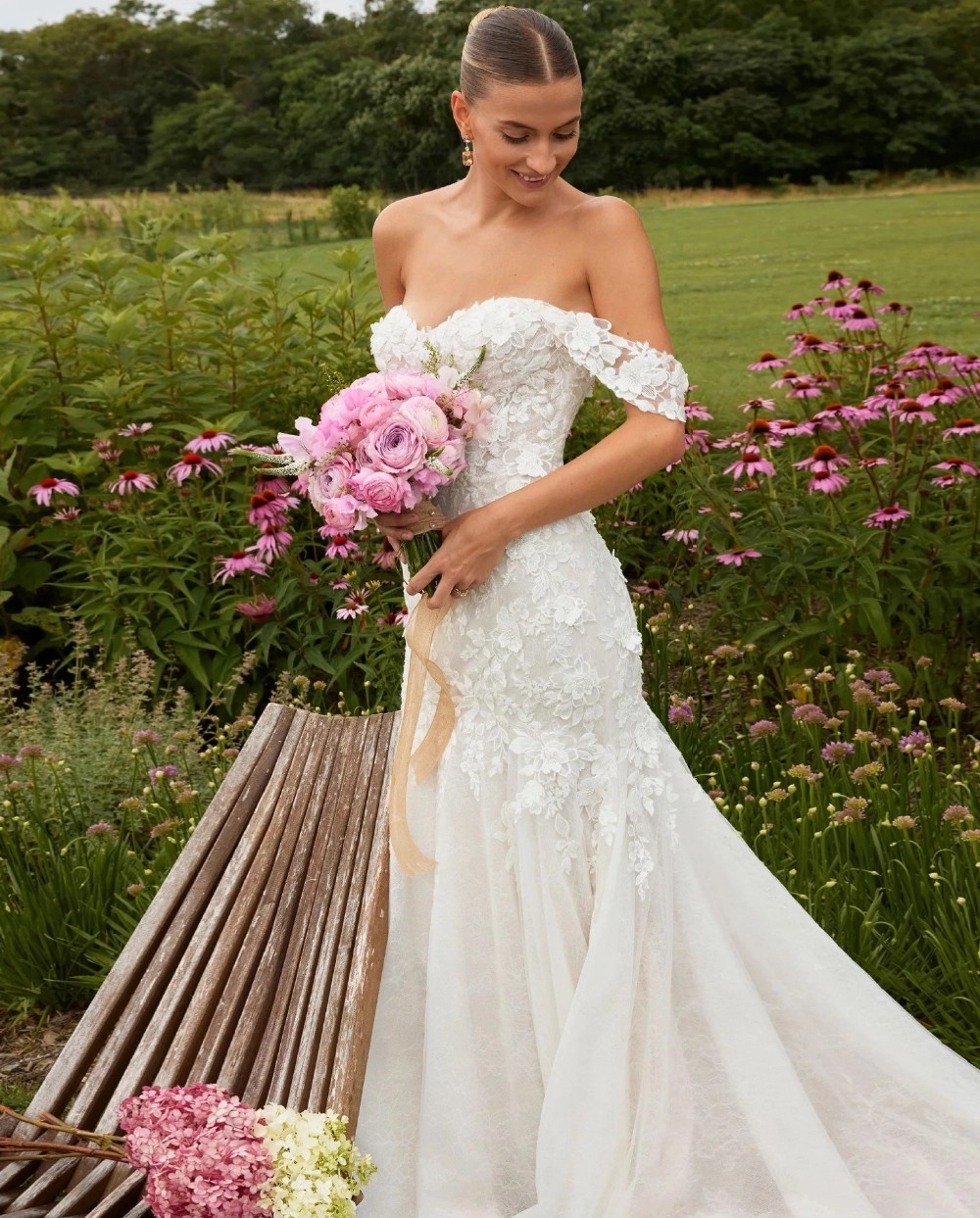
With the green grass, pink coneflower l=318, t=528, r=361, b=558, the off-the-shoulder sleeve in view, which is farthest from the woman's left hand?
the green grass

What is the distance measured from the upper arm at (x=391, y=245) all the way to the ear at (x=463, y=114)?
232 mm

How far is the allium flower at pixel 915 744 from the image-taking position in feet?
11.9

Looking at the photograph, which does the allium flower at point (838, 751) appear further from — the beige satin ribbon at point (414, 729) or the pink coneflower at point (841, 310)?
the pink coneflower at point (841, 310)

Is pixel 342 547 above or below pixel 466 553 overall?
below

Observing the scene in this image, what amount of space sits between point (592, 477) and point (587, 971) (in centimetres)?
93

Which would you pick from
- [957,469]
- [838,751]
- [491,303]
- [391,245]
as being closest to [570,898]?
[491,303]

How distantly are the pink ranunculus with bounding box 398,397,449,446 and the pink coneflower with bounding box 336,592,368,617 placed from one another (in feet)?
7.09

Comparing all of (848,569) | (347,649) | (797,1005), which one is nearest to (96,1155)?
(797,1005)

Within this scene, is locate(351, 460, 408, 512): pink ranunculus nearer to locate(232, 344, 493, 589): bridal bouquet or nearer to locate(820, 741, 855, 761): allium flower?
locate(232, 344, 493, 589): bridal bouquet

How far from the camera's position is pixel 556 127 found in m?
2.33

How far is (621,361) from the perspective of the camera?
2.40 m

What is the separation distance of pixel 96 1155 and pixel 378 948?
623 mm

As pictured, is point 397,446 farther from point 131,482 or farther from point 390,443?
point 131,482

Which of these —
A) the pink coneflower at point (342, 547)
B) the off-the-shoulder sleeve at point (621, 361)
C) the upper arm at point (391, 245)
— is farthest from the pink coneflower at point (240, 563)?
the off-the-shoulder sleeve at point (621, 361)
